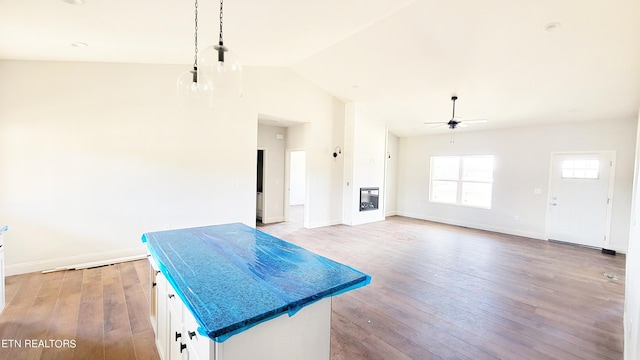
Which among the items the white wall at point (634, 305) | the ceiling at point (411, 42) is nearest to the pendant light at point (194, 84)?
the ceiling at point (411, 42)

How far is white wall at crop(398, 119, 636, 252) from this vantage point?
5055 mm

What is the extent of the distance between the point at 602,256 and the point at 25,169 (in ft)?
29.6

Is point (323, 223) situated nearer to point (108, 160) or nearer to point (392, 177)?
point (392, 177)

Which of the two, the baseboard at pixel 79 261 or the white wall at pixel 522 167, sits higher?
the white wall at pixel 522 167

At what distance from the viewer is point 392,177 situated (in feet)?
28.3

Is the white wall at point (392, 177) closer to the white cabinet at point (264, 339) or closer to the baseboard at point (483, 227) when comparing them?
the baseboard at point (483, 227)

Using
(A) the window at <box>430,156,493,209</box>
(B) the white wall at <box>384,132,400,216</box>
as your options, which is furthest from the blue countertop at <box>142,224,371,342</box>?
(B) the white wall at <box>384,132,400,216</box>

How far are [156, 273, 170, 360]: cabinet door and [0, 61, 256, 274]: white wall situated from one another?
263 centimetres

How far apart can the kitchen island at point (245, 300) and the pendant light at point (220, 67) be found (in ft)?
4.07

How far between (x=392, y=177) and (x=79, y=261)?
759 centimetres

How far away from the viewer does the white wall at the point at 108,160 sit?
3.38 metres

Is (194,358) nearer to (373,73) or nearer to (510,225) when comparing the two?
(373,73)

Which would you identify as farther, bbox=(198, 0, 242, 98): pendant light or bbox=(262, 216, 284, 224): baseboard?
bbox=(262, 216, 284, 224): baseboard

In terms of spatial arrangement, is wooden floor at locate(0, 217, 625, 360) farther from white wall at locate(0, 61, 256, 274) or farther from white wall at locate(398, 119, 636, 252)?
white wall at locate(398, 119, 636, 252)
